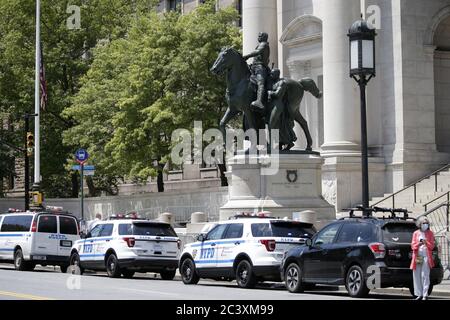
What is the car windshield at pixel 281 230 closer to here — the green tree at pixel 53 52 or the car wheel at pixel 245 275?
the car wheel at pixel 245 275

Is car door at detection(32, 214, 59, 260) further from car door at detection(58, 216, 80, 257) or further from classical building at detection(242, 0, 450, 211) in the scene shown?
classical building at detection(242, 0, 450, 211)

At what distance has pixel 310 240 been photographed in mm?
23422

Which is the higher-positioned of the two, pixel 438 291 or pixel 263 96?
pixel 263 96

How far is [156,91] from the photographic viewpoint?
51.2 metres

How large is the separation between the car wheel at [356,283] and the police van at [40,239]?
14.9 meters

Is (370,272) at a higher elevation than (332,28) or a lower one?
lower

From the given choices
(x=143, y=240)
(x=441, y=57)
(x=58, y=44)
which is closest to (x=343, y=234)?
(x=143, y=240)

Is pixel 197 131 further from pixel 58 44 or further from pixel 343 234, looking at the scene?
pixel 343 234

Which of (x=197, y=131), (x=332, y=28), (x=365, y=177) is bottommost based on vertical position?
(x=365, y=177)

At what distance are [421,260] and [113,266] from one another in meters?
11.8

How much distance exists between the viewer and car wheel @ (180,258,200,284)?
27.4 meters

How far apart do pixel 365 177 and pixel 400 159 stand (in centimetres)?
1664

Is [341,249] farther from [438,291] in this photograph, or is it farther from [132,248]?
[132,248]

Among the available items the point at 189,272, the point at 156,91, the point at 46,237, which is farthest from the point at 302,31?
the point at 189,272
